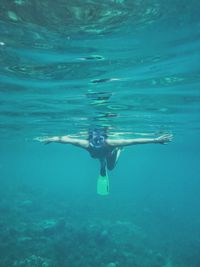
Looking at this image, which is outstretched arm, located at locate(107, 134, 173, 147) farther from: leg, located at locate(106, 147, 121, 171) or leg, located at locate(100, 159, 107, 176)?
leg, located at locate(106, 147, 121, 171)

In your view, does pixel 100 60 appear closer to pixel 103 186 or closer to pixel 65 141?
pixel 65 141

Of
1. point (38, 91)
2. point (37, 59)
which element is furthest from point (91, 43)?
point (38, 91)

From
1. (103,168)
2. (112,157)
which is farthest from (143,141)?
(112,157)

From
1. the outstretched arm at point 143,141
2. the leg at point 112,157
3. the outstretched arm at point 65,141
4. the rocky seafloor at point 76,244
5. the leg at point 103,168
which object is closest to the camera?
the outstretched arm at point 143,141

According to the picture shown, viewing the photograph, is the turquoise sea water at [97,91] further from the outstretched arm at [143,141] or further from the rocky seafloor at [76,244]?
the outstretched arm at [143,141]

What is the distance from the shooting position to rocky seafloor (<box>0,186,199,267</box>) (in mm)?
21578

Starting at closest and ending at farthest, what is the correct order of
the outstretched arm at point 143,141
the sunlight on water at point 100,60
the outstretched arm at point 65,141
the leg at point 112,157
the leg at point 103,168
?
the sunlight on water at point 100,60, the outstretched arm at point 143,141, the outstretched arm at point 65,141, the leg at point 103,168, the leg at point 112,157

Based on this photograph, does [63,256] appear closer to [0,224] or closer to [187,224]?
[0,224]

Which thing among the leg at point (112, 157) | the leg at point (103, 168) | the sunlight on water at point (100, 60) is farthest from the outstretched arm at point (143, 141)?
the sunlight on water at point (100, 60)

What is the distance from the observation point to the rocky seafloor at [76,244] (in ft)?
70.8

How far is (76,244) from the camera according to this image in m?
25.4

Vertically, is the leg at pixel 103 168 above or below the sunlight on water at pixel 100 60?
below

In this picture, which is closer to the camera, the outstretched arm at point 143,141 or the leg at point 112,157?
the outstretched arm at point 143,141

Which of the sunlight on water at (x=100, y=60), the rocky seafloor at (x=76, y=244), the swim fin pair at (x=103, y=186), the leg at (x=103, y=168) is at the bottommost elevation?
the rocky seafloor at (x=76, y=244)
